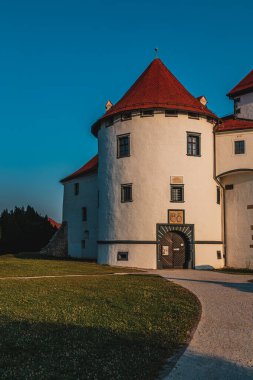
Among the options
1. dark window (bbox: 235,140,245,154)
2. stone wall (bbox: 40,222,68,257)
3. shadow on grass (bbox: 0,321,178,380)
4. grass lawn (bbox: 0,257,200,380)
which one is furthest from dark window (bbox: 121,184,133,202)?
shadow on grass (bbox: 0,321,178,380)

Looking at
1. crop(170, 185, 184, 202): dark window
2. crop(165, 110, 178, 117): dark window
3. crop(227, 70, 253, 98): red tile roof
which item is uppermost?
crop(227, 70, 253, 98): red tile roof

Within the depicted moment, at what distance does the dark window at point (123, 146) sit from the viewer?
28750 mm

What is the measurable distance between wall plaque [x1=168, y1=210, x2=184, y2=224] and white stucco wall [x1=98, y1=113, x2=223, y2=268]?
0.25m

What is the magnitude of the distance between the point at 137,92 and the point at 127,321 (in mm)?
22114

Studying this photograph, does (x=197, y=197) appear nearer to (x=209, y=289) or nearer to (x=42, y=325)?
(x=209, y=289)

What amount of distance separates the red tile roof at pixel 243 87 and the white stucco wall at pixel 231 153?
8728 millimetres

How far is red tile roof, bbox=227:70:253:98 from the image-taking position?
36600 millimetres

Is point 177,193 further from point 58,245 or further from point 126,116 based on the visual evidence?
point 58,245

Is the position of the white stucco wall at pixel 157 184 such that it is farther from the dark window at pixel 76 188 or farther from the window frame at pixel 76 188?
the dark window at pixel 76 188

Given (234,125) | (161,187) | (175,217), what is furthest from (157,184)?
(234,125)

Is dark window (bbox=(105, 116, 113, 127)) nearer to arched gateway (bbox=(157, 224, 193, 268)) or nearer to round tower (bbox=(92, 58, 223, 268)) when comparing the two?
round tower (bbox=(92, 58, 223, 268))

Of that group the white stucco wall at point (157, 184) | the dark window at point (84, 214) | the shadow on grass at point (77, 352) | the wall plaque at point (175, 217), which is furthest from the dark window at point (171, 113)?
the shadow on grass at point (77, 352)

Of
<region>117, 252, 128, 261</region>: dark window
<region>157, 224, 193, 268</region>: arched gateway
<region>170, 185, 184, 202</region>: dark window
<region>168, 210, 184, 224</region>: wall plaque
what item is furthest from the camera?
<region>117, 252, 128, 261</region>: dark window

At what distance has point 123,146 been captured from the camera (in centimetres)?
2905
